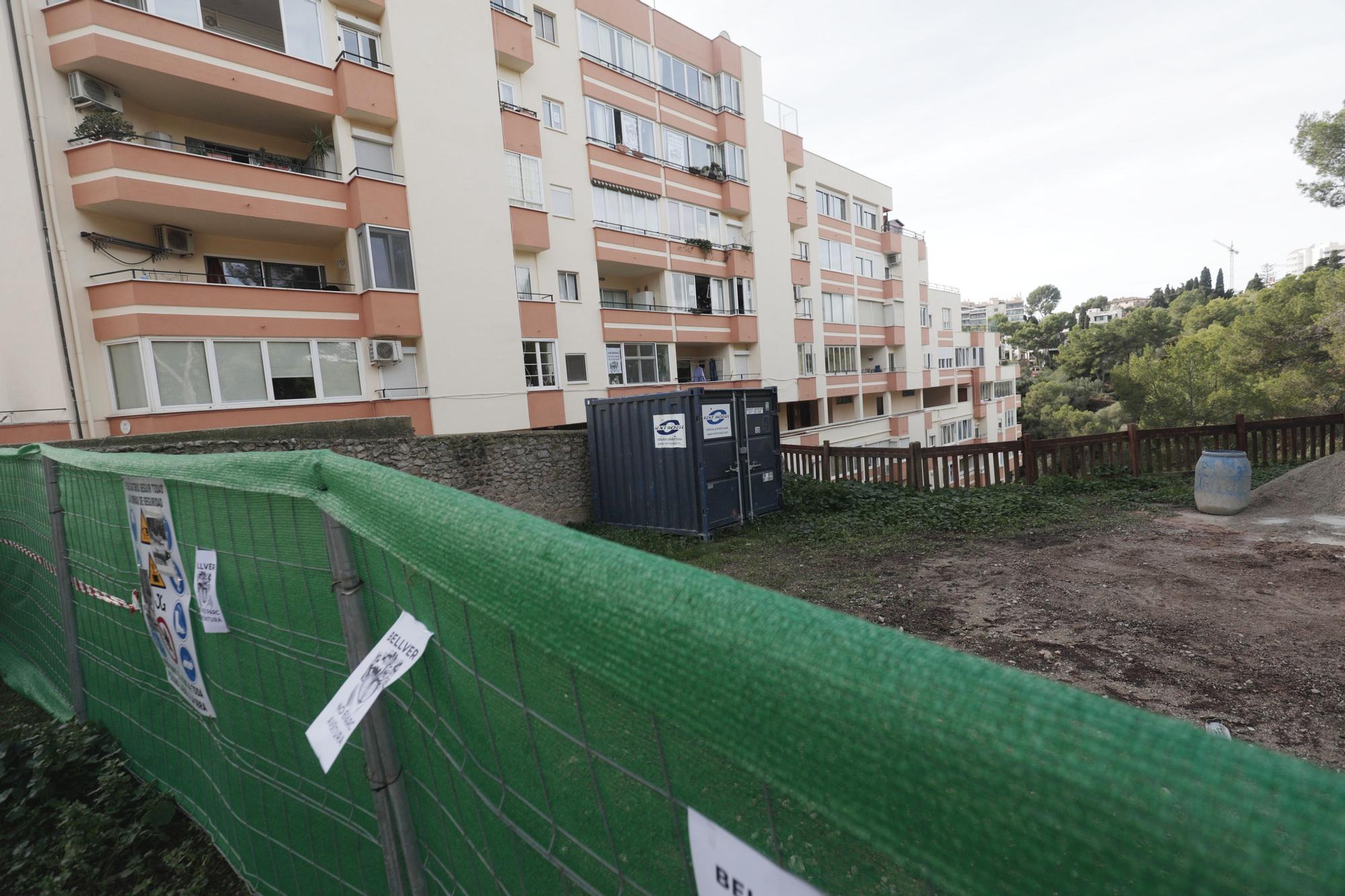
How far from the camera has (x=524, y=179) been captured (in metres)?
18.0

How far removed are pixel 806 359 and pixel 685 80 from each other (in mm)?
13409

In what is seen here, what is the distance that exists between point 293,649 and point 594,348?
18247 mm

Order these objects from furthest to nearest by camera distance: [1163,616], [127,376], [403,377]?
[403,377]
[127,376]
[1163,616]

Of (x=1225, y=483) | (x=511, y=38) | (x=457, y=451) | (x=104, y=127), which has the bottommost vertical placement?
(x=1225, y=483)

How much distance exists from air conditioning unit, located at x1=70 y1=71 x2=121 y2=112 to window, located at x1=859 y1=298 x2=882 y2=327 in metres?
32.6

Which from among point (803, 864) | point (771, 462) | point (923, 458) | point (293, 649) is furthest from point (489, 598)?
point (923, 458)

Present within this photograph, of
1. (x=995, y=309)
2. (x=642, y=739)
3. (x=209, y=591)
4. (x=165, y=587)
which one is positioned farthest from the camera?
(x=995, y=309)

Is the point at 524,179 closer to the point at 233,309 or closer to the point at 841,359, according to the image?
A: the point at 233,309

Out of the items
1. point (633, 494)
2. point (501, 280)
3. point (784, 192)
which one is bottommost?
point (633, 494)

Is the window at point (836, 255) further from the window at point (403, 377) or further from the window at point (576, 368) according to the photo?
the window at point (403, 377)

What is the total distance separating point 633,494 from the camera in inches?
456

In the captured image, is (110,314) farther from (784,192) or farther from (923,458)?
(784,192)

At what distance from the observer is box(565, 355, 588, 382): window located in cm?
1927

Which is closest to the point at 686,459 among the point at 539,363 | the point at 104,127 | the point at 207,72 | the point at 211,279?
the point at 539,363
